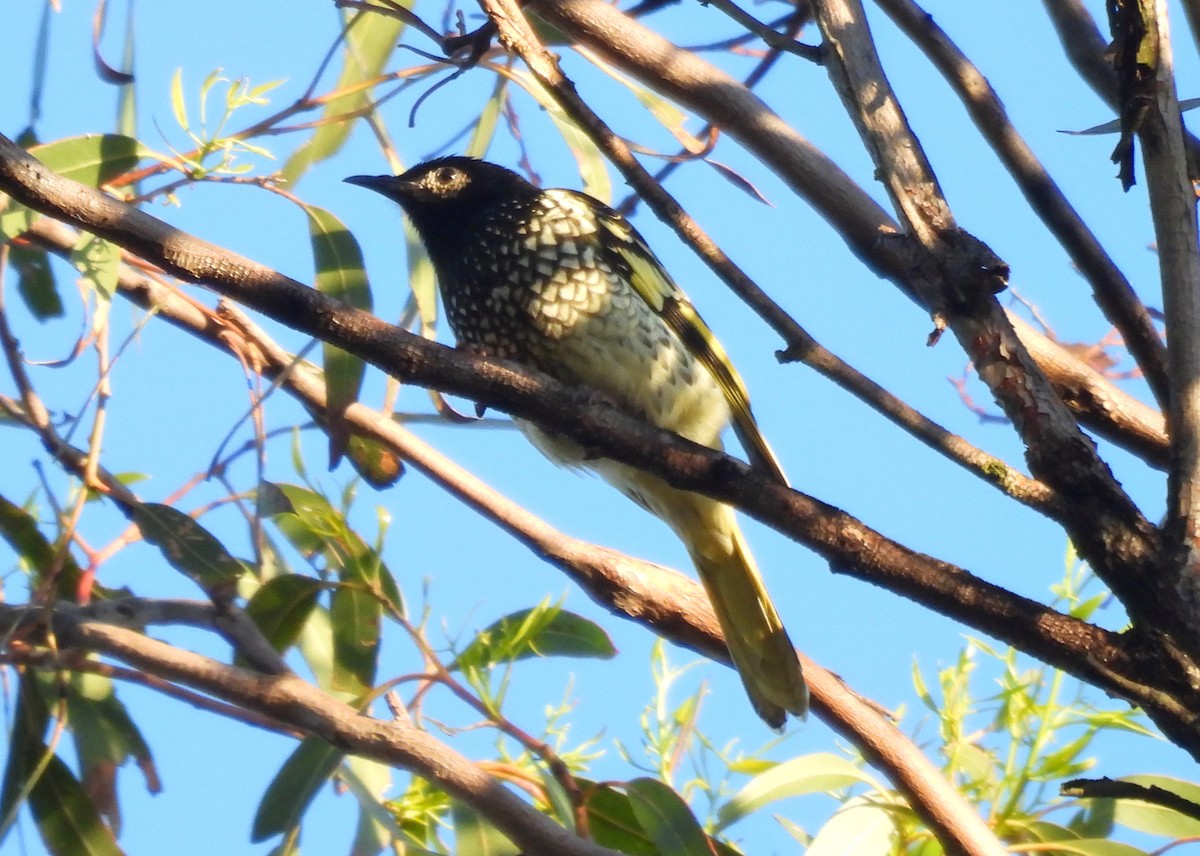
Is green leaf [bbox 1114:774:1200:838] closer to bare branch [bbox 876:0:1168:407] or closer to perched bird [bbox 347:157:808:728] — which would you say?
perched bird [bbox 347:157:808:728]

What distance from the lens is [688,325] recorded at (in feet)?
11.8

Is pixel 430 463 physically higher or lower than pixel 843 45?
lower

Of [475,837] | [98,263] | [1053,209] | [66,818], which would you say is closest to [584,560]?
[475,837]

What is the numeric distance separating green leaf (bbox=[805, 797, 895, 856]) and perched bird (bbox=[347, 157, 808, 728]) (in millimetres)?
346

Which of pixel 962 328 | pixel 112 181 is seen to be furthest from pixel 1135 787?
pixel 112 181

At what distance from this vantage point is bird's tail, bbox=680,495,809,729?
10.2ft

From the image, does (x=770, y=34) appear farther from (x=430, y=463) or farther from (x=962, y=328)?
(x=430, y=463)

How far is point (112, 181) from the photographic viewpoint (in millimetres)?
3000

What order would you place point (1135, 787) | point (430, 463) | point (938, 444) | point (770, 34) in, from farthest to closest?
point (430, 463), point (770, 34), point (938, 444), point (1135, 787)

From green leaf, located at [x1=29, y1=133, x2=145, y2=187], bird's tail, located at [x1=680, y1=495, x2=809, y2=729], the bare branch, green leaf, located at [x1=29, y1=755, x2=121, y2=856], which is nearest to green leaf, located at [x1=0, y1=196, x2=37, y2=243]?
green leaf, located at [x1=29, y1=133, x2=145, y2=187]

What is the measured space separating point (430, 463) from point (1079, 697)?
1444 mm

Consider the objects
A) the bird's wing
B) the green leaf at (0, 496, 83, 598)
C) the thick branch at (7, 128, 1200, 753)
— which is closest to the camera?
the thick branch at (7, 128, 1200, 753)

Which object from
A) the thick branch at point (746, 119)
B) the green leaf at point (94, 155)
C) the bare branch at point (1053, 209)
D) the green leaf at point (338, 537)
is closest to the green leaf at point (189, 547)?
the green leaf at point (338, 537)

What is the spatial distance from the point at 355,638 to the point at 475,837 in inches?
20.8
